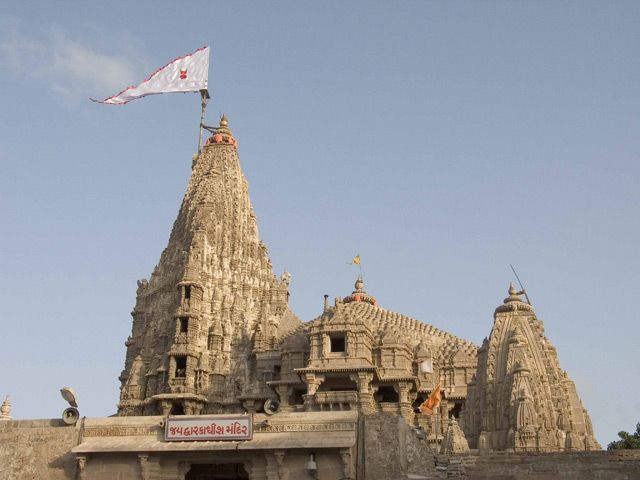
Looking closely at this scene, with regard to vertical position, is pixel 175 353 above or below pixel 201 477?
above

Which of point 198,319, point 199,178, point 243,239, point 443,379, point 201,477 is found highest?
point 199,178

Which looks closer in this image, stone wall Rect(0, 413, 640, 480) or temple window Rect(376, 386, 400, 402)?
stone wall Rect(0, 413, 640, 480)

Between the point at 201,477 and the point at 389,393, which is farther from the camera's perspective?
the point at 389,393

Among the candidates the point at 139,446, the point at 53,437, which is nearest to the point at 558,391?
the point at 139,446

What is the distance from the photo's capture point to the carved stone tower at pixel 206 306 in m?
48.8

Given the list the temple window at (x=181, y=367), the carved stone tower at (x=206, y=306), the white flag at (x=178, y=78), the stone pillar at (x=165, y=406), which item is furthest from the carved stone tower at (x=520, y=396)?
the white flag at (x=178, y=78)

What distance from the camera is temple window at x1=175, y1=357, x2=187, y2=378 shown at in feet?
160

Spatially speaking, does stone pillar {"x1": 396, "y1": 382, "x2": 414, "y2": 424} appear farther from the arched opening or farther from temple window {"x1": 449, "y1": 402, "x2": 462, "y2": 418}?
temple window {"x1": 449, "y1": 402, "x2": 462, "y2": 418}

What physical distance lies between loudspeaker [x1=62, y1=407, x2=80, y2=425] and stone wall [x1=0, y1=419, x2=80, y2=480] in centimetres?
22

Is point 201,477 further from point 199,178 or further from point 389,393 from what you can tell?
point 199,178

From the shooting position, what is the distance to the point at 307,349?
47.9 metres

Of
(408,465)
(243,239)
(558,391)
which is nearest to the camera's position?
(408,465)

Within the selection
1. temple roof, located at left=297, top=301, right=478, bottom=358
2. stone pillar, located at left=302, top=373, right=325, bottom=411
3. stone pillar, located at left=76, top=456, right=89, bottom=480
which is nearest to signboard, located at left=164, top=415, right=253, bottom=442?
stone pillar, located at left=76, top=456, right=89, bottom=480

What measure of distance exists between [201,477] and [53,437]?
5.80 meters
